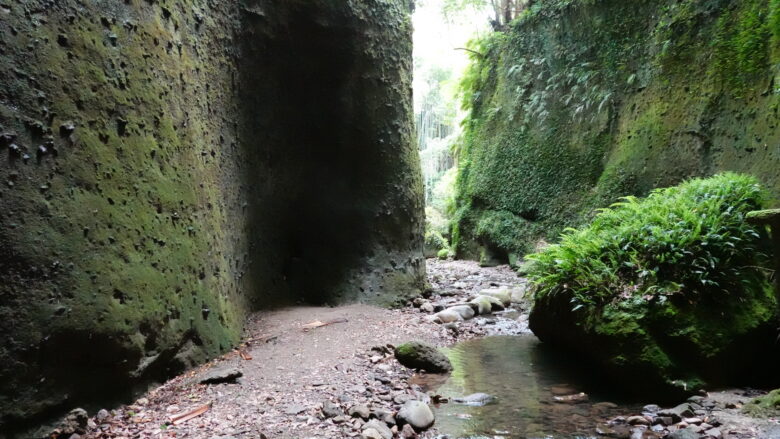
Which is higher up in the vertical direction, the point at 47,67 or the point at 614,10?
the point at 614,10

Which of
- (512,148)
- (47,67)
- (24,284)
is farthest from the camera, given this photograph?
(512,148)

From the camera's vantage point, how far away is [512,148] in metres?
12.1

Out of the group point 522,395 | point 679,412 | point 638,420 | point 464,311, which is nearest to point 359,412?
point 522,395

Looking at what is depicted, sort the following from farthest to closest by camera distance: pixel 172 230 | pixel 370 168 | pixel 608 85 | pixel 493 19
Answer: pixel 493 19, pixel 608 85, pixel 370 168, pixel 172 230

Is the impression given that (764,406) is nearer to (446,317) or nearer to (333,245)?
(446,317)

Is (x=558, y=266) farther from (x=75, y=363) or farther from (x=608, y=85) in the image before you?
(x=608, y=85)

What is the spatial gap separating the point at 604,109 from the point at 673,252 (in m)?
5.92

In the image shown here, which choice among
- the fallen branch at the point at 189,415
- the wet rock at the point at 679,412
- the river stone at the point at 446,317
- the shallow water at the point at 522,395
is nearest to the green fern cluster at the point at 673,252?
the shallow water at the point at 522,395

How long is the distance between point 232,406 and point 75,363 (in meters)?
1.08

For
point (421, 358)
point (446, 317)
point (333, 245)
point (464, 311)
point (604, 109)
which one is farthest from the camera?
point (604, 109)

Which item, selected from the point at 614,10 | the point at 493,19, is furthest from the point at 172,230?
the point at 493,19

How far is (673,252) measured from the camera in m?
4.34

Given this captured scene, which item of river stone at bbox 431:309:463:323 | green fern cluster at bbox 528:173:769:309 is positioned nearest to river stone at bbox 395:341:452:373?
green fern cluster at bbox 528:173:769:309

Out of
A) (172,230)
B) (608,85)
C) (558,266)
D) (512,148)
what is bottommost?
(558,266)
